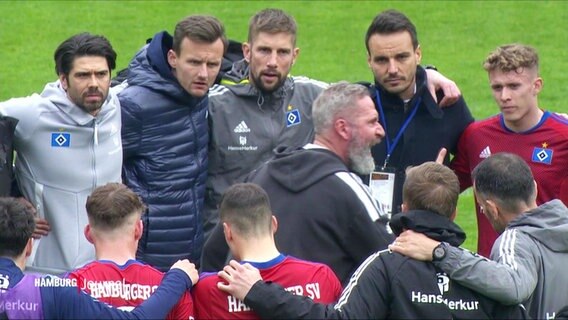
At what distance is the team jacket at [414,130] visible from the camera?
803 centimetres

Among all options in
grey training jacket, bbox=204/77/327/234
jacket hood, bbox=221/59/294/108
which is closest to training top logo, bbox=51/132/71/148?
grey training jacket, bbox=204/77/327/234

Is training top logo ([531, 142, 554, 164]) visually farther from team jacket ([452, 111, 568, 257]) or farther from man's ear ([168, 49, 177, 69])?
man's ear ([168, 49, 177, 69])

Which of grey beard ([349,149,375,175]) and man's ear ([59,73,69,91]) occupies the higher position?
man's ear ([59,73,69,91])

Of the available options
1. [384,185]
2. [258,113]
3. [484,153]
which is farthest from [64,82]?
[484,153]

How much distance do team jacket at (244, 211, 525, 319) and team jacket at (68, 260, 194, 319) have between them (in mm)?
353

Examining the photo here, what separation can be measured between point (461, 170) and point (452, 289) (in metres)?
2.30

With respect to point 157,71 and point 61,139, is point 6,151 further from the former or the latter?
point 157,71

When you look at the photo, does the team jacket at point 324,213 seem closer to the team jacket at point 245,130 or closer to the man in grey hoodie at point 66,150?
the man in grey hoodie at point 66,150

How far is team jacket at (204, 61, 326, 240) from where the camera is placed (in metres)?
8.08

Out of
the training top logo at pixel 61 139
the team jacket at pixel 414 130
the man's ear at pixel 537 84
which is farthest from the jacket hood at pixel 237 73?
the man's ear at pixel 537 84

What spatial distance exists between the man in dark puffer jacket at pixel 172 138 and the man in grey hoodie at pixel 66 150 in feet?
0.83

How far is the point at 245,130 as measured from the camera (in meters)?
8.09

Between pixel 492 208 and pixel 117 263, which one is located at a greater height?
pixel 492 208

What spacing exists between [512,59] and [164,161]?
210cm
